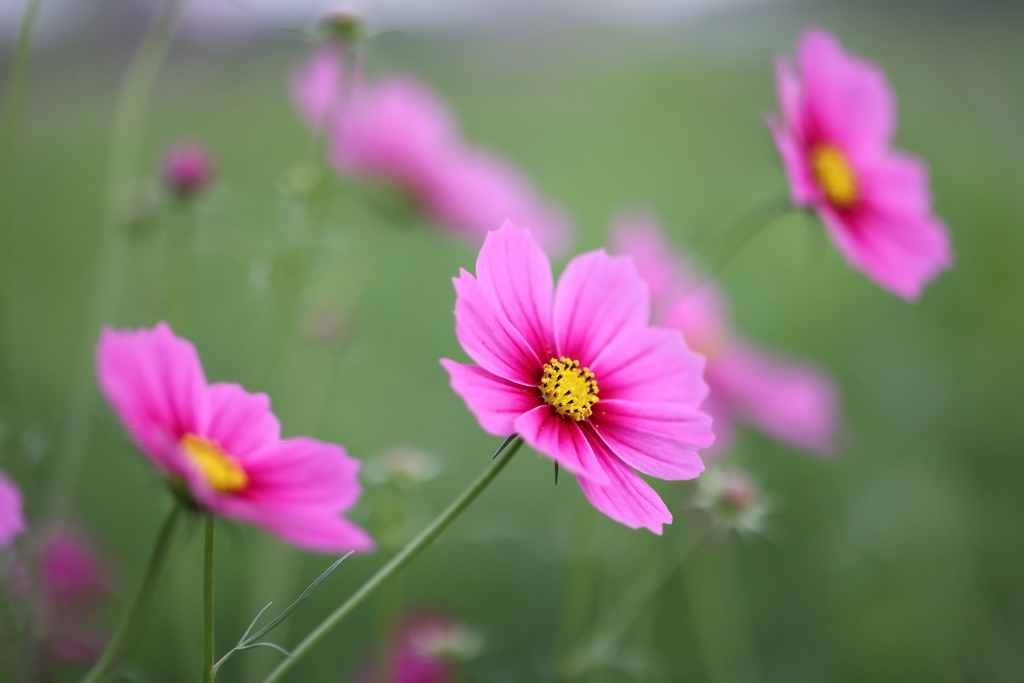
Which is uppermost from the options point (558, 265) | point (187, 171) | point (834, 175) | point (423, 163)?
point (558, 265)

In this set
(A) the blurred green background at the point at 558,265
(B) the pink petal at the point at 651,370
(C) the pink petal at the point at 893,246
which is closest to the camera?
(B) the pink petal at the point at 651,370

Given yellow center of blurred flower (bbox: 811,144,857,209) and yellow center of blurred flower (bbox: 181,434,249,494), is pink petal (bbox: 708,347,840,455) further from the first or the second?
yellow center of blurred flower (bbox: 181,434,249,494)

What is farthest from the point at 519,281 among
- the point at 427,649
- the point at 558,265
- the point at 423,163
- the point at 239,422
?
the point at 558,265

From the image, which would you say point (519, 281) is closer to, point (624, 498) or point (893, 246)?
point (624, 498)

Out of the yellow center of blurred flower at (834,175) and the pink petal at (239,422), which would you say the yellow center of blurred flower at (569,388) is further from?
the yellow center of blurred flower at (834,175)

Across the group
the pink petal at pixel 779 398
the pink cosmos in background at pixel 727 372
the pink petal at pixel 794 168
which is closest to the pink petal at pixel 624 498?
the pink petal at pixel 794 168

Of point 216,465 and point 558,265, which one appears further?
point 558,265

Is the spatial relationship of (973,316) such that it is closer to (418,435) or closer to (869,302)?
(869,302)
